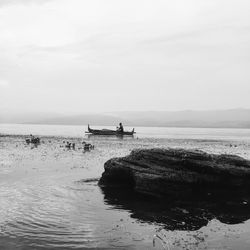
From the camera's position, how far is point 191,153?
23734 millimetres

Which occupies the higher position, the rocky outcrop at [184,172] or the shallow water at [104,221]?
the rocky outcrop at [184,172]

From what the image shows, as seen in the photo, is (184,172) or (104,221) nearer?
(104,221)

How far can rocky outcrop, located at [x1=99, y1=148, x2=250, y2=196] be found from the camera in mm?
22625

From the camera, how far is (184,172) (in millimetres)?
23062

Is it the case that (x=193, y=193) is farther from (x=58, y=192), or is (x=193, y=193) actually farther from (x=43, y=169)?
(x=43, y=169)

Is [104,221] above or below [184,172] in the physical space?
below

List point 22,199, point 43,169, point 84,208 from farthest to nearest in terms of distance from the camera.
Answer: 1. point 43,169
2. point 22,199
3. point 84,208

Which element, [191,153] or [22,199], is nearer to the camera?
[22,199]

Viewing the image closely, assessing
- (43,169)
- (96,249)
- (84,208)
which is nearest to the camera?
(96,249)

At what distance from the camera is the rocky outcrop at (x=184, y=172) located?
74.2ft

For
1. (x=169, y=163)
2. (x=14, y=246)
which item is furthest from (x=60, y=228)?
(x=169, y=163)

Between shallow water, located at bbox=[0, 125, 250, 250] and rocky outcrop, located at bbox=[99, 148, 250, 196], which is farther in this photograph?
rocky outcrop, located at bbox=[99, 148, 250, 196]

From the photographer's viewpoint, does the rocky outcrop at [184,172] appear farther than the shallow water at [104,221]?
Yes

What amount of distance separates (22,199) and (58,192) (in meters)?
3.15
